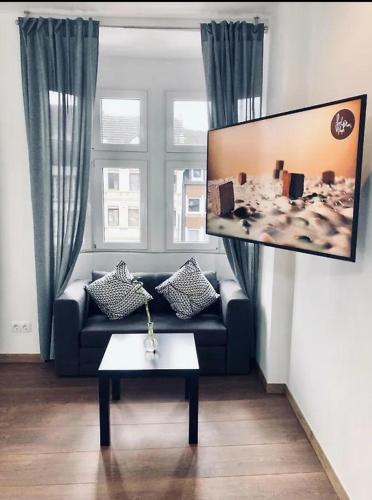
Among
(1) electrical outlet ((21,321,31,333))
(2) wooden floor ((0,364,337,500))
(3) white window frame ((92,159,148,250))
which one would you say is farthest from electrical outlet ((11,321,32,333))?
(3) white window frame ((92,159,148,250))

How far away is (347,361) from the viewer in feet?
6.61

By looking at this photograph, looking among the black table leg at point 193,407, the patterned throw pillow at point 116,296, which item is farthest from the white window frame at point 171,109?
the black table leg at point 193,407

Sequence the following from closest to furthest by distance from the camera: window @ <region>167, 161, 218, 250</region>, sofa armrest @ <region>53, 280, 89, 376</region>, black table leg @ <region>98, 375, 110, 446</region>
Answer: black table leg @ <region>98, 375, 110, 446</region> → sofa armrest @ <region>53, 280, 89, 376</region> → window @ <region>167, 161, 218, 250</region>

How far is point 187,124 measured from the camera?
12.5 feet

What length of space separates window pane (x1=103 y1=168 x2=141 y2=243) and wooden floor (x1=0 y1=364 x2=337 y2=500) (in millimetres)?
1399

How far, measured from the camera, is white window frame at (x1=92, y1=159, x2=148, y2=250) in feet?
12.4

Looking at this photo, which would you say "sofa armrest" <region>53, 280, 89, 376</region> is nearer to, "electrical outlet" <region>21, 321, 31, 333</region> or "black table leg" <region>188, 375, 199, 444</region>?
"electrical outlet" <region>21, 321, 31, 333</region>

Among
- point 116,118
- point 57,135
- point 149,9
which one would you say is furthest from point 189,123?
point 57,135

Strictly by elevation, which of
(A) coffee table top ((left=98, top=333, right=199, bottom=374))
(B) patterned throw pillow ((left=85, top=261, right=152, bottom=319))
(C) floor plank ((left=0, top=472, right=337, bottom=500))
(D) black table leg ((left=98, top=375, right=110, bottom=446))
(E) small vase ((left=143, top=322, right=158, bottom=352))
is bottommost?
(C) floor plank ((left=0, top=472, right=337, bottom=500))

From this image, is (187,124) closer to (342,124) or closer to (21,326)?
(342,124)

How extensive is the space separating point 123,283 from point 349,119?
221cm

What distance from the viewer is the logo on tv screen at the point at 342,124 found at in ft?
5.94

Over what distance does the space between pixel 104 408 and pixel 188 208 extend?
6.80 feet

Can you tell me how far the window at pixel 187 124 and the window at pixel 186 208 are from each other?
0.17 metres
